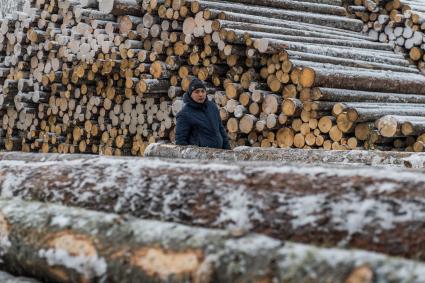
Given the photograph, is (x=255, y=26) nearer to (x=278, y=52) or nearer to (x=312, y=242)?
(x=278, y=52)

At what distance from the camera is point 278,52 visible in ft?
26.9

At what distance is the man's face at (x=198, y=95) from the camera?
669 cm

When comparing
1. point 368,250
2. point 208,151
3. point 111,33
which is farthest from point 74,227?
point 111,33

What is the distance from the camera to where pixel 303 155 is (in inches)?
243

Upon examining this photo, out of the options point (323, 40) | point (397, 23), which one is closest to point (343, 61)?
point (323, 40)

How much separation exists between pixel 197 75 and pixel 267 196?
6582mm

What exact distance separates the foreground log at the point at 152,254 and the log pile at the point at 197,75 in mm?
4928

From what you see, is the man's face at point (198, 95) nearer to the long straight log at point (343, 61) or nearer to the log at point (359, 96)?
the log at point (359, 96)

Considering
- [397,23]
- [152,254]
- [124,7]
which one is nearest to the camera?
[152,254]

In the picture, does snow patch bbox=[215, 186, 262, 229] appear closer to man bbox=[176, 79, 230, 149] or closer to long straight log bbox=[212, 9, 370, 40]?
man bbox=[176, 79, 230, 149]

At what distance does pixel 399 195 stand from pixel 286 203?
1.34 feet

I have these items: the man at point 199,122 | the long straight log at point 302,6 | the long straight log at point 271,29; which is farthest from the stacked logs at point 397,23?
the man at point 199,122

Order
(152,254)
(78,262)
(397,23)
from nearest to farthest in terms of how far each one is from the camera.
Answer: (152,254), (78,262), (397,23)

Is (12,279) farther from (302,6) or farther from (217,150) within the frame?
(302,6)
